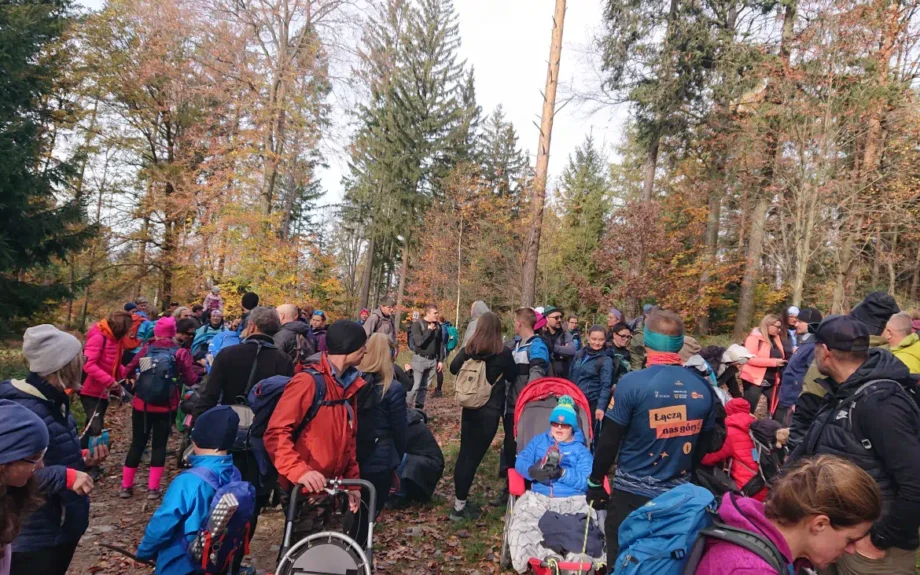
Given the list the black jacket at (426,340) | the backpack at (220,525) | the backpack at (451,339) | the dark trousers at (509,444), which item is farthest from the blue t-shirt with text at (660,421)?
the backpack at (451,339)

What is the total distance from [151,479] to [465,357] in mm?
3909

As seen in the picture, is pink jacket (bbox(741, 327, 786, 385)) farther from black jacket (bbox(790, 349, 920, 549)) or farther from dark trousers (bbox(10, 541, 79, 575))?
dark trousers (bbox(10, 541, 79, 575))

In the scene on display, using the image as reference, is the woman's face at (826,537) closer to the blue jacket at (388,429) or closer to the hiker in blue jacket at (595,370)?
the blue jacket at (388,429)

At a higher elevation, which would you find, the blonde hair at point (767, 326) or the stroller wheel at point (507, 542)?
the blonde hair at point (767, 326)

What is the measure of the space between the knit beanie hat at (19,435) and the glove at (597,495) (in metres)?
3.13

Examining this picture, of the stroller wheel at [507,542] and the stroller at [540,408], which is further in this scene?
the stroller at [540,408]

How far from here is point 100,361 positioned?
20.3ft

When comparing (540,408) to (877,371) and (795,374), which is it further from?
(795,374)

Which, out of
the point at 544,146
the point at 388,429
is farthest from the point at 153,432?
the point at 544,146

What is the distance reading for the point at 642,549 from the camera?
1924mm

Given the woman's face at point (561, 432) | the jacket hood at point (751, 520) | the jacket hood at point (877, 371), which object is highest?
the jacket hood at point (877, 371)

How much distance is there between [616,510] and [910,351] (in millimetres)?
3063

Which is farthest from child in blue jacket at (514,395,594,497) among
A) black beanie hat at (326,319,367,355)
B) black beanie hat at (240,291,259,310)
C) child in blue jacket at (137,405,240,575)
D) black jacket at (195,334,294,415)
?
black beanie hat at (240,291,259,310)

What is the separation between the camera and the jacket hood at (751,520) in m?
1.65
